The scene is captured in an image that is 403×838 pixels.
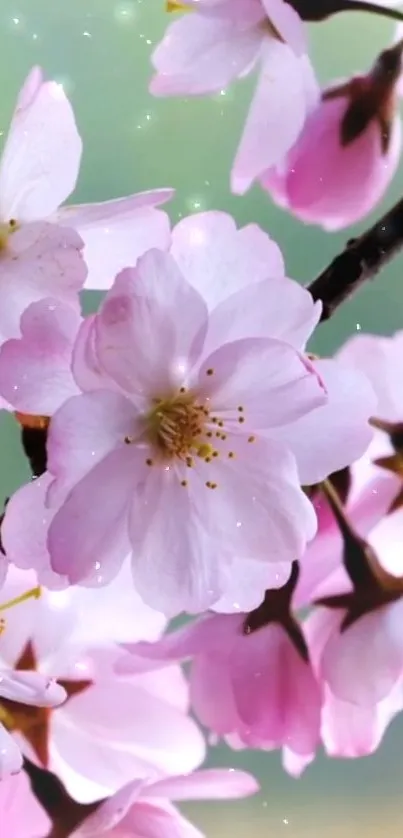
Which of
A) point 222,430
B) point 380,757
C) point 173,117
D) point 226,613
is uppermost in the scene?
point 173,117

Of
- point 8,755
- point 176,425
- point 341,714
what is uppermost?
point 176,425

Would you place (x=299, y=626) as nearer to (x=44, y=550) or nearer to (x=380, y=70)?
(x=44, y=550)

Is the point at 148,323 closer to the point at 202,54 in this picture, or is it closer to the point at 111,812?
the point at 202,54

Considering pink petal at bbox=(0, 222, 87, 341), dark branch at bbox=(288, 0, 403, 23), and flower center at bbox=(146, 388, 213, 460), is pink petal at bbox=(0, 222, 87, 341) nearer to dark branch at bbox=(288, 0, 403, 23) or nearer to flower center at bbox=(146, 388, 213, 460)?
flower center at bbox=(146, 388, 213, 460)

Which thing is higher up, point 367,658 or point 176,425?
point 176,425

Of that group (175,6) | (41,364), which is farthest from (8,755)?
(175,6)

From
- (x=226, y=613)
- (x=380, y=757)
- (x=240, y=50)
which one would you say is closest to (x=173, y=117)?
(x=240, y=50)
